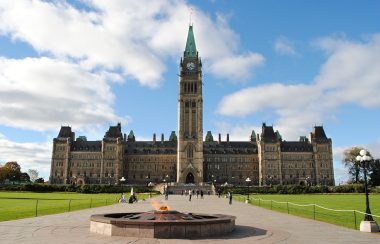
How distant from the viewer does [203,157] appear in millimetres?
148500

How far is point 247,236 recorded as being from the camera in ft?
58.5

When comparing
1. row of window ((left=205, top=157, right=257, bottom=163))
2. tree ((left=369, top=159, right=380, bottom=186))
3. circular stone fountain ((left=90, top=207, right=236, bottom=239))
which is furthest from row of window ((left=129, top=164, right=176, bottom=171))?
circular stone fountain ((left=90, top=207, right=236, bottom=239))

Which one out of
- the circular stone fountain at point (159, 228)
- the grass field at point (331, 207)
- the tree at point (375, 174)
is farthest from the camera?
the tree at point (375, 174)

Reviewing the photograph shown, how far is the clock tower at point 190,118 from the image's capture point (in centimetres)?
12825

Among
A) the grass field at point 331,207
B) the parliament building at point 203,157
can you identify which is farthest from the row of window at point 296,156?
the grass field at point 331,207

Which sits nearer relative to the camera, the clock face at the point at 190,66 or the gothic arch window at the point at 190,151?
the gothic arch window at the point at 190,151

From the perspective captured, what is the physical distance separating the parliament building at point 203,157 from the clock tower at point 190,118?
33 centimetres

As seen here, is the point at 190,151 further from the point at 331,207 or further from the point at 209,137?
the point at 331,207

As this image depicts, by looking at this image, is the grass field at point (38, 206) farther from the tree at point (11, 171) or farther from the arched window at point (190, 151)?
the tree at point (11, 171)

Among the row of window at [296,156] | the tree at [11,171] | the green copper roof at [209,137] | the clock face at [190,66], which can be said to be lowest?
the tree at [11,171]

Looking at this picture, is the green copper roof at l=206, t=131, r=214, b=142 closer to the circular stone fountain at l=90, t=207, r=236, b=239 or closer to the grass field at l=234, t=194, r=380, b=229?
the grass field at l=234, t=194, r=380, b=229

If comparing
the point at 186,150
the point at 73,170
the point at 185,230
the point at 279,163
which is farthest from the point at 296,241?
the point at 73,170

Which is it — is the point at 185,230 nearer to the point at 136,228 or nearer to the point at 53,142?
the point at 136,228

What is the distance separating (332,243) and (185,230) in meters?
5.98
